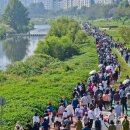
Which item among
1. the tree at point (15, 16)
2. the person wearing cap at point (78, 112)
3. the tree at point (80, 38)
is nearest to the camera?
the person wearing cap at point (78, 112)

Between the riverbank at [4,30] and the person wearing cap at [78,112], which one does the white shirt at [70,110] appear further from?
the riverbank at [4,30]

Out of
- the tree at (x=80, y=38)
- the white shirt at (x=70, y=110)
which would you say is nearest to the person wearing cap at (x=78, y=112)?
the white shirt at (x=70, y=110)

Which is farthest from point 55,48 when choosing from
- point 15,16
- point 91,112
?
point 15,16

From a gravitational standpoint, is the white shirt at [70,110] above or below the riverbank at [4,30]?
above

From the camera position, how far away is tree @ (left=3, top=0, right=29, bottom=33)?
511ft

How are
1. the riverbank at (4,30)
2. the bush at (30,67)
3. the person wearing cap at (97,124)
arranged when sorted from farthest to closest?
the riverbank at (4,30)
the bush at (30,67)
the person wearing cap at (97,124)

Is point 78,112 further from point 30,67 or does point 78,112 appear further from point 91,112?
point 30,67

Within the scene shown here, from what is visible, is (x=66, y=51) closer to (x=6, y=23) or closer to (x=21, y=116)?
(x=21, y=116)

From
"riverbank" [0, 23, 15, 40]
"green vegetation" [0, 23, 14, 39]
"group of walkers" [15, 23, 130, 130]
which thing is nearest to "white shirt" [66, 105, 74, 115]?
"group of walkers" [15, 23, 130, 130]

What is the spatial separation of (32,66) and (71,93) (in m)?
20.7

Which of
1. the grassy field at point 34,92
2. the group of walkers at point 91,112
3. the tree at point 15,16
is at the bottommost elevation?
the tree at point 15,16

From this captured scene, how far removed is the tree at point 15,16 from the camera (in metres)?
156

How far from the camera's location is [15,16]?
513ft

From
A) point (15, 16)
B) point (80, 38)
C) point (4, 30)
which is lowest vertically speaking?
point (4, 30)
